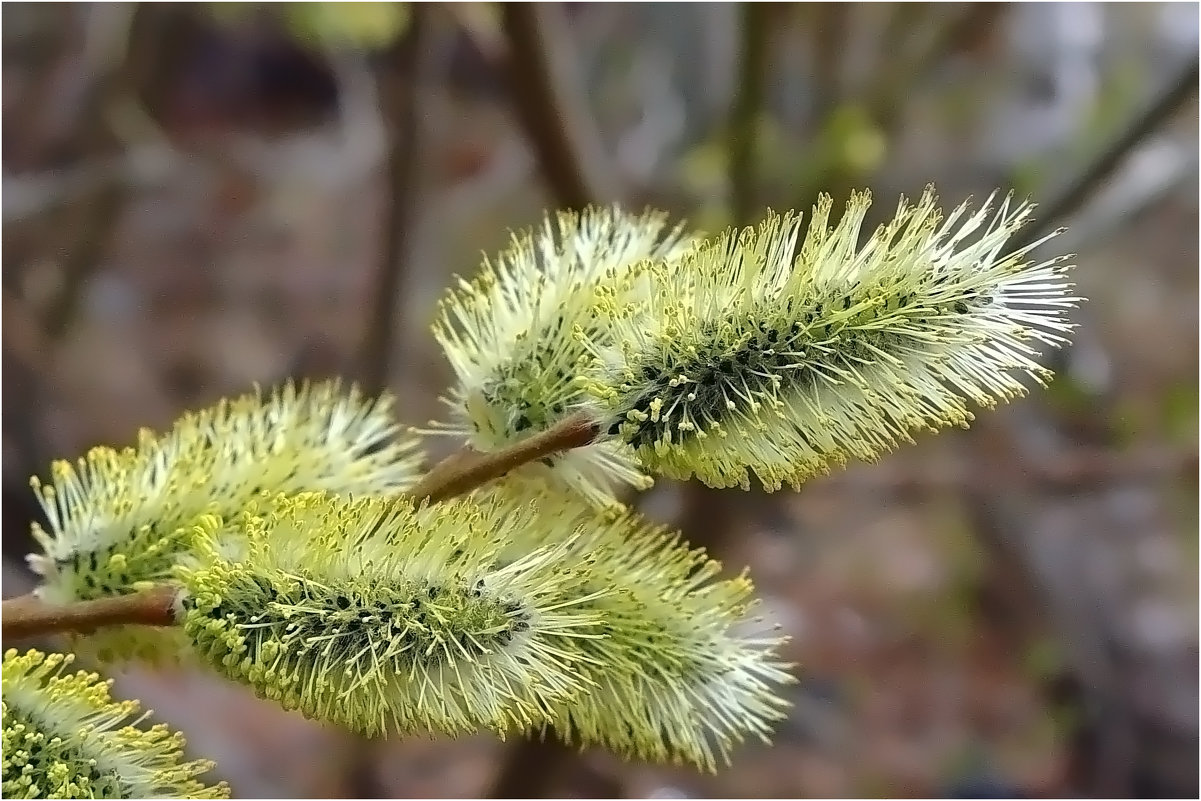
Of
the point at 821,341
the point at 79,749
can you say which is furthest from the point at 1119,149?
the point at 79,749

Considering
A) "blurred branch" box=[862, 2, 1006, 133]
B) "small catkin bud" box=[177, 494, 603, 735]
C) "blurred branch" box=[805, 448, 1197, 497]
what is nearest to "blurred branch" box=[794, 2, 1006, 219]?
"blurred branch" box=[862, 2, 1006, 133]

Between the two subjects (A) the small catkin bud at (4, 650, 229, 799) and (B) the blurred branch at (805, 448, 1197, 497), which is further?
(B) the blurred branch at (805, 448, 1197, 497)

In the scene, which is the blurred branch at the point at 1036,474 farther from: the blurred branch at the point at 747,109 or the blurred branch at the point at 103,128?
the blurred branch at the point at 103,128

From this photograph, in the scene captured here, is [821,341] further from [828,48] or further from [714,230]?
[828,48]

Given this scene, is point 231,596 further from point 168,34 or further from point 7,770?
point 168,34

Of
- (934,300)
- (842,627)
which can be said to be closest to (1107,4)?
(842,627)

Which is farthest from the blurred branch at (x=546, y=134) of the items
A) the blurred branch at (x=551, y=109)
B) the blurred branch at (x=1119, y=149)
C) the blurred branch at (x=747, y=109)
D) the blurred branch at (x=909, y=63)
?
the blurred branch at (x=1119, y=149)

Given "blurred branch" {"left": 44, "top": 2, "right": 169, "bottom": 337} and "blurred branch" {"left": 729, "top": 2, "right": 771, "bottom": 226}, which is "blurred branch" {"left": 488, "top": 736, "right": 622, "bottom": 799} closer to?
"blurred branch" {"left": 729, "top": 2, "right": 771, "bottom": 226}
